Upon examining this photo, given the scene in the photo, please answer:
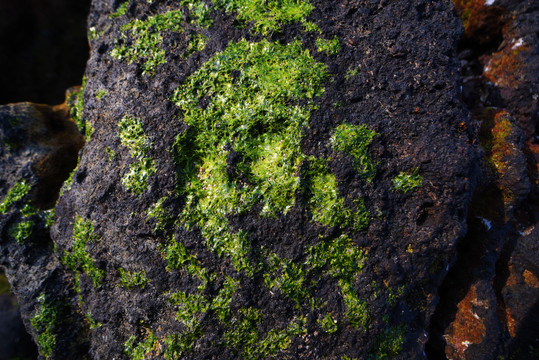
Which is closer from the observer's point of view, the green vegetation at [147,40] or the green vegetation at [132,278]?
the green vegetation at [132,278]

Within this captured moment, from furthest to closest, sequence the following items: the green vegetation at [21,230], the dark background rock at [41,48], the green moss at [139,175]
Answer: the dark background rock at [41,48] < the green vegetation at [21,230] < the green moss at [139,175]

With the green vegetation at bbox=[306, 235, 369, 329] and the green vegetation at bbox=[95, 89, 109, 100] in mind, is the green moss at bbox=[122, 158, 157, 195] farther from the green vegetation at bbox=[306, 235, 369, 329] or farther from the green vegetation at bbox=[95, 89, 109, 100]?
the green vegetation at bbox=[306, 235, 369, 329]

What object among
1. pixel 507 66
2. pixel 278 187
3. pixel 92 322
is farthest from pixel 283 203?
pixel 507 66

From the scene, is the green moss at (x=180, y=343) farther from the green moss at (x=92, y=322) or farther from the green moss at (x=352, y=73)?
the green moss at (x=352, y=73)

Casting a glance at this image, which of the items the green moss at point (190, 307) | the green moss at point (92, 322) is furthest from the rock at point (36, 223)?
the green moss at point (190, 307)

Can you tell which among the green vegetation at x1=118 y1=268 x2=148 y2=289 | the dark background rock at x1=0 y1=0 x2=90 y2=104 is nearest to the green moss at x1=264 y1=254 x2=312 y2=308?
the green vegetation at x1=118 y1=268 x2=148 y2=289

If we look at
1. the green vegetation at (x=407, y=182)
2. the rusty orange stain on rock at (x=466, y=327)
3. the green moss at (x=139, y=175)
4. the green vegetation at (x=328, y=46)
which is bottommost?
the rusty orange stain on rock at (x=466, y=327)

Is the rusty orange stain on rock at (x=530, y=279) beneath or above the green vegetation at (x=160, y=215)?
beneath

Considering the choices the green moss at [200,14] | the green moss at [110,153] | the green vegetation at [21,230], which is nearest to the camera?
the green moss at [110,153]
